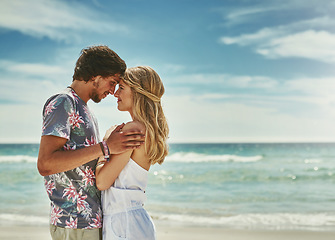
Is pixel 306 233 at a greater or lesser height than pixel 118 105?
lesser

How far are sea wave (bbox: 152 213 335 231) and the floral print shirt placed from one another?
574 cm

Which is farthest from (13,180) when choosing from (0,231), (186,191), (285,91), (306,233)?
(285,91)

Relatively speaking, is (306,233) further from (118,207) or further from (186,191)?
(186,191)

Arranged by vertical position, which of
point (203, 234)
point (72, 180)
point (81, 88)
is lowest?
point (203, 234)

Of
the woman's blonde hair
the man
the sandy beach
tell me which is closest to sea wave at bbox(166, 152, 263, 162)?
the sandy beach

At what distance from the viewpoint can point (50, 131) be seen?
2215mm

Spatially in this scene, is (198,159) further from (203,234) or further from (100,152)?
(100,152)

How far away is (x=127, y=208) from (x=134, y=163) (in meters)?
0.27

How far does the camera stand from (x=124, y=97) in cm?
265

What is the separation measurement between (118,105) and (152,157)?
16.1 inches

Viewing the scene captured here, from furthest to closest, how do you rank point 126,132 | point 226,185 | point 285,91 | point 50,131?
1. point 285,91
2. point 226,185
3. point 126,132
4. point 50,131

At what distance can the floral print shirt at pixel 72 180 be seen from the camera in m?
2.29

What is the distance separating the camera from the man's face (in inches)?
99.7

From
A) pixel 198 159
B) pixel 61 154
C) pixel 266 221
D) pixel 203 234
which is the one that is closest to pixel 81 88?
pixel 61 154
